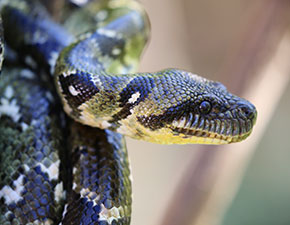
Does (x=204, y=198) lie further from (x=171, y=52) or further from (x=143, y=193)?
(x=171, y=52)

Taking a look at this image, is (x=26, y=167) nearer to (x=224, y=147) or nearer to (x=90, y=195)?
(x=90, y=195)

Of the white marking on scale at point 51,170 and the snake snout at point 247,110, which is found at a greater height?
the snake snout at point 247,110

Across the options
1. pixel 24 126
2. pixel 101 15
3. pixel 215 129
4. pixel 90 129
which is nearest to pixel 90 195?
pixel 90 129

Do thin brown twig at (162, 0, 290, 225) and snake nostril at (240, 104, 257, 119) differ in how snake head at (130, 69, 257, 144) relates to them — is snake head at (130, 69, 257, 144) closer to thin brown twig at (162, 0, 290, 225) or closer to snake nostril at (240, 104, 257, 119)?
snake nostril at (240, 104, 257, 119)

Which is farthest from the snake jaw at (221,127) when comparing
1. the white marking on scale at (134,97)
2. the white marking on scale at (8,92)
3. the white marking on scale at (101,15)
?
the white marking on scale at (101,15)

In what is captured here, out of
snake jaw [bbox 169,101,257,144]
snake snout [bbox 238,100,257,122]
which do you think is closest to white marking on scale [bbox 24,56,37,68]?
snake jaw [bbox 169,101,257,144]

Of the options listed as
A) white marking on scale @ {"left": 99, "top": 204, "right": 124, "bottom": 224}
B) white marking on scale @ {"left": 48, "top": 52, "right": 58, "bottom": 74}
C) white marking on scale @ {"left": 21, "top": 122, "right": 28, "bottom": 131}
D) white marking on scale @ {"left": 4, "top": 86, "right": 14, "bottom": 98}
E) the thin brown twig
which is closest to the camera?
white marking on scale @ {"left": 99, "top": 204, "right": 124, "bottom": 224}

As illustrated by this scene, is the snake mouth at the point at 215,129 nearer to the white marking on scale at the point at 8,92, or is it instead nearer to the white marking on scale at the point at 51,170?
the white marking on scale at the point at 51,170
